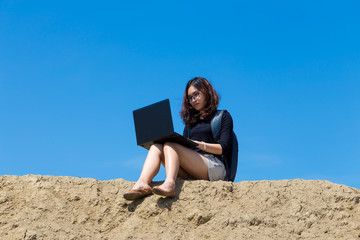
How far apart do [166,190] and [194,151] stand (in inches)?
32.0

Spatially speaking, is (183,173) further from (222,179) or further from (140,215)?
(140,215)

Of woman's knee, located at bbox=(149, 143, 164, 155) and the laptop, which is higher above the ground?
the laptop

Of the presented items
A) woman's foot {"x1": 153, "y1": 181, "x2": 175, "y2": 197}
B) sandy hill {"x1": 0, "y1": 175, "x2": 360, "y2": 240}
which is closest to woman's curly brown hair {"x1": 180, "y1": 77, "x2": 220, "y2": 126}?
sandy hill {"x1": 0, "y1": 175, "x2": 360, "y2": 240}

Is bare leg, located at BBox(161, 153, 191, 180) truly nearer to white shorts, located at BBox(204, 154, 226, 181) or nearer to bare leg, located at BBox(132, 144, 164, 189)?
white shorts, located at BBox(204, 154, 226, 181)

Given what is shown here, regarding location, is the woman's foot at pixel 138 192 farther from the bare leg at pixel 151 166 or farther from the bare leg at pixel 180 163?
the bare leg at pixel 180 163

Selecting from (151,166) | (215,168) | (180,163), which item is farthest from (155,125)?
(215,168)

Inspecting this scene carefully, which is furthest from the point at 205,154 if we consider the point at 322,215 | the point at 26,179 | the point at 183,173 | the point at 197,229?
the point at 26,179

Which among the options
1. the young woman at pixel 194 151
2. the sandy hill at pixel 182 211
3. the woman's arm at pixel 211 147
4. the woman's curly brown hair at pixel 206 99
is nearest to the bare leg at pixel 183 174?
the young woman at pixel 194 151

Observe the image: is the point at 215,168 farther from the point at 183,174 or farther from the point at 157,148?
the point at 157,148

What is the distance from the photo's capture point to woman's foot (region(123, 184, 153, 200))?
495 centimetres

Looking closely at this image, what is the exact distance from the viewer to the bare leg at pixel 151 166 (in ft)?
16.7

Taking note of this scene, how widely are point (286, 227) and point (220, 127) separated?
1.52 m

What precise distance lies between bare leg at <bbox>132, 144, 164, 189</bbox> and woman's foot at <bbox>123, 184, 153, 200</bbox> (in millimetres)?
12

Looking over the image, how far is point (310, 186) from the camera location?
5.70m
